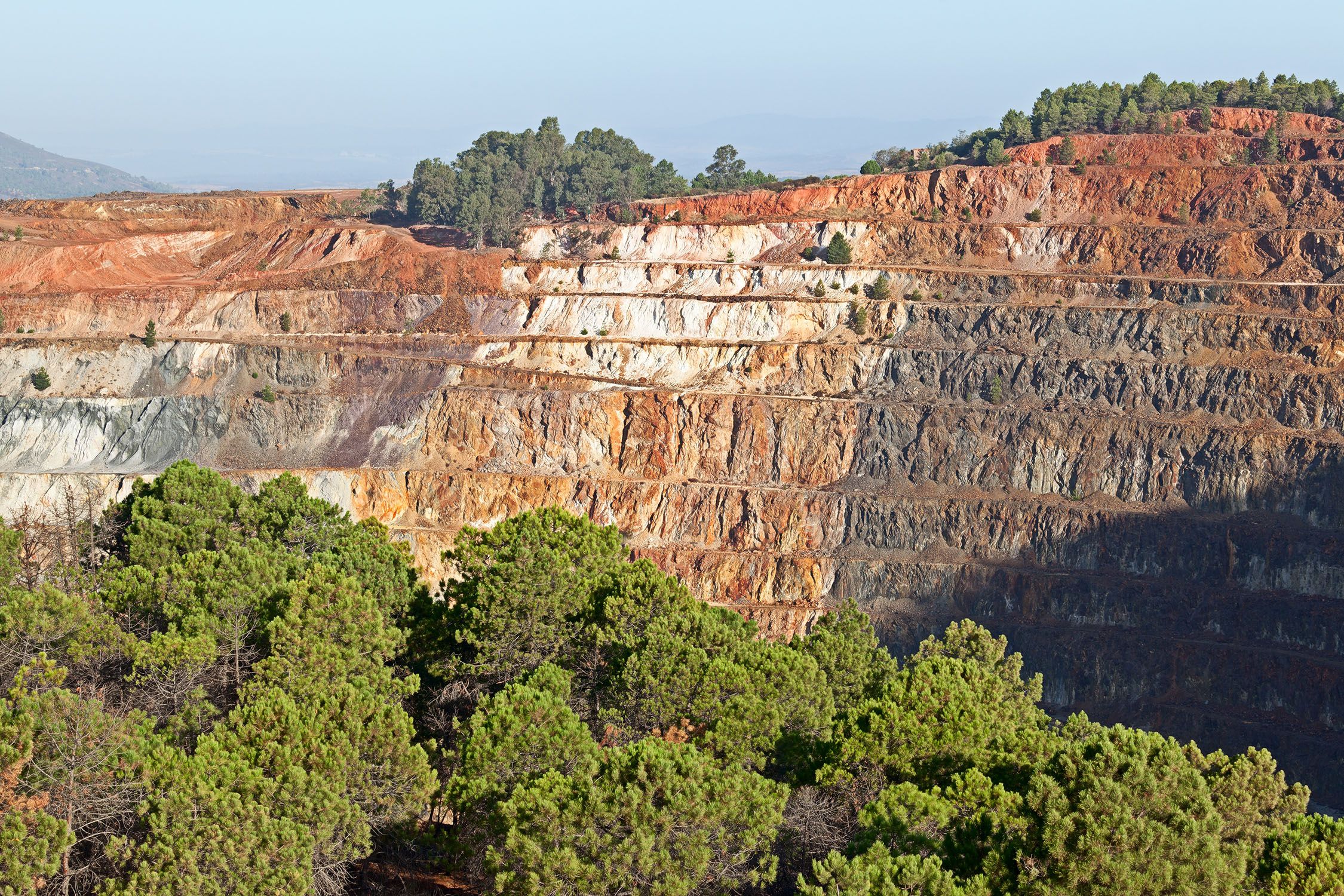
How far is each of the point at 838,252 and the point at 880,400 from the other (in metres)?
18.8

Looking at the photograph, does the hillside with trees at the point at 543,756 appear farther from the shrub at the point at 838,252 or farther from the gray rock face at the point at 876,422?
the shrub at the point at 838,252

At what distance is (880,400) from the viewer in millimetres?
98062

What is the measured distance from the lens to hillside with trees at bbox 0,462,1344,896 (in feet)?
105

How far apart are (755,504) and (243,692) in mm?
53398

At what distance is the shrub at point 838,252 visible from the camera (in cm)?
11294

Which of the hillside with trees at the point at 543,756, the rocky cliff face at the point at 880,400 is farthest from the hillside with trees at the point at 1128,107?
the hillside with trees at the point at 543,756

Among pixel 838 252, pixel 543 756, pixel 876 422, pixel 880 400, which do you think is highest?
pixel 838 252

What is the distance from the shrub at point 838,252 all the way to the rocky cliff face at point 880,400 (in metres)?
2.17

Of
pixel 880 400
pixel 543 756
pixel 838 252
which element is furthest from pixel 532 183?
pixel 543 756

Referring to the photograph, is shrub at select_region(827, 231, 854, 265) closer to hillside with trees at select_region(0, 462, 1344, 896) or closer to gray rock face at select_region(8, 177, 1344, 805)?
gray rock face at select_region(8, 177, 1344, 805)

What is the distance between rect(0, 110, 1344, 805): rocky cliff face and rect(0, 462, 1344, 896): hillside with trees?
3644cm

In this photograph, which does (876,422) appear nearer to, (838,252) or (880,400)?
(880,400)

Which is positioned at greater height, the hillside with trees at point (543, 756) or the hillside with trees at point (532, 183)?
the hillside with trees at point (532, 183)

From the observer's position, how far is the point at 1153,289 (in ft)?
334
